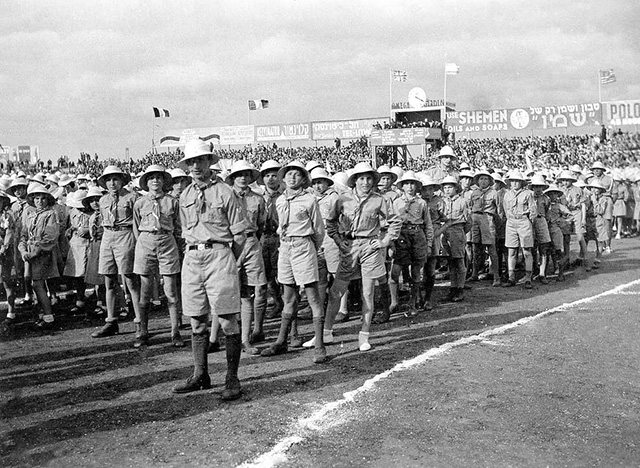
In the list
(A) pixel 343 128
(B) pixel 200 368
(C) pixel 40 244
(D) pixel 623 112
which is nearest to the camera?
(B) pixel 200 368

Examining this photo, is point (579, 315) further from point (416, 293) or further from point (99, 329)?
point (99, 329)

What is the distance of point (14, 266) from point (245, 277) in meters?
4.23

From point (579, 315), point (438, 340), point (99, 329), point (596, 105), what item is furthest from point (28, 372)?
point (596, 105)

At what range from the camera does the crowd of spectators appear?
3200 cm

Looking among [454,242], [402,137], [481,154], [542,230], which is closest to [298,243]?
[454,242]

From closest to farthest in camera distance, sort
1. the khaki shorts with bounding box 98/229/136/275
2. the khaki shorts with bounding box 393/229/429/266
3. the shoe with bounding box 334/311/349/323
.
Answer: the khaki shorts with bounding box 98/229/136/275 → the shoe with bounding box 334/311/349/323 → the khaki shorts with bounding box 393/229/429/266

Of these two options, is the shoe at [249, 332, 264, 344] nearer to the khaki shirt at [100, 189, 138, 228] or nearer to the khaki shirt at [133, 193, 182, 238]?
the khaki shirt at [133, 193, 182, 238]

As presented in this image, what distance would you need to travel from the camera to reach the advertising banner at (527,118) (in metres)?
38.6

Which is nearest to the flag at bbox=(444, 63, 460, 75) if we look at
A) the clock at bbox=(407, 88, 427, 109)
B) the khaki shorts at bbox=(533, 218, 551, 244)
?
the clock at bbox=(407, 88, 427, 109)

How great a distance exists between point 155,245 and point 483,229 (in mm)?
6226

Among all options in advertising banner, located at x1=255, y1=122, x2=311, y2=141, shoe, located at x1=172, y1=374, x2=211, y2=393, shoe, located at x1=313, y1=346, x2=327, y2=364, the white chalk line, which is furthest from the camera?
advertising banner, located at x1=255, y1=122, x2=311, y2=141

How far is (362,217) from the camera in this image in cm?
712

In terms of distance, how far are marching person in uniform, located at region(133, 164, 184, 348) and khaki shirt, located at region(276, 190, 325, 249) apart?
151cm

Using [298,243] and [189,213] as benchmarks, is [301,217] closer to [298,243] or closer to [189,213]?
[298,243]
